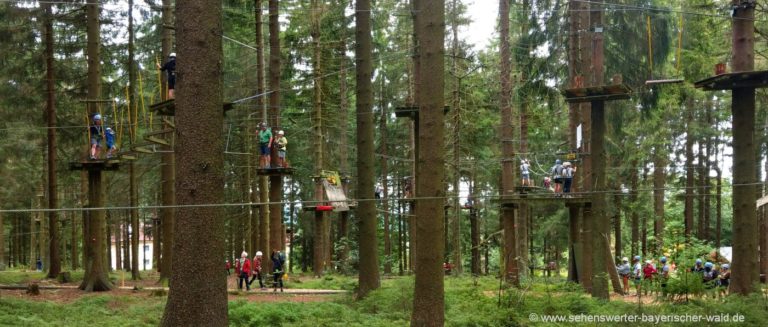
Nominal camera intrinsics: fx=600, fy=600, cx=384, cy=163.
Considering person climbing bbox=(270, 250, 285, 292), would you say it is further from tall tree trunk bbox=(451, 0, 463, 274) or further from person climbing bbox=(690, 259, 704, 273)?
person climbing bbox=(690, 259, 704, 273)

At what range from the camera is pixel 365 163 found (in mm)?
12539

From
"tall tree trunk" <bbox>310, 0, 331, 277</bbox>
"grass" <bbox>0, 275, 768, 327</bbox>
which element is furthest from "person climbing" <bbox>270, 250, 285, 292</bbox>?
"grass" <bbox>0, 275, 768, 327</bbox>

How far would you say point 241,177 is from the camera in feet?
90.1

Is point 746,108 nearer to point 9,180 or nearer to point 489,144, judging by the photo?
point 489,144

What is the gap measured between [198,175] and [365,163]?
6141mm

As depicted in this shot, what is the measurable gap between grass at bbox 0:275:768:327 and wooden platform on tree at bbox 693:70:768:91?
3.27 metres

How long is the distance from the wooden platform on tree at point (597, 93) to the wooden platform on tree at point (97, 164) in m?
10.7

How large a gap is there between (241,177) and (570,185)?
17131 millimetres

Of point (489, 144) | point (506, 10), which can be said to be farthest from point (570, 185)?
point (489, 144)

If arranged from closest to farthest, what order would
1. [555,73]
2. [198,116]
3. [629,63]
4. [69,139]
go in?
[198,116], [629,63], [555,73], [69,139]

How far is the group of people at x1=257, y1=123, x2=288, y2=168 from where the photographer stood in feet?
53.1

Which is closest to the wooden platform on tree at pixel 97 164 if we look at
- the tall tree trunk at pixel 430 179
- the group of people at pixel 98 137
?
the group of people at pixel 98 137

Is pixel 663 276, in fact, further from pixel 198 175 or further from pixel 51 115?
pixel 51 115

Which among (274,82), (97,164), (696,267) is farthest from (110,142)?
(696,267)
